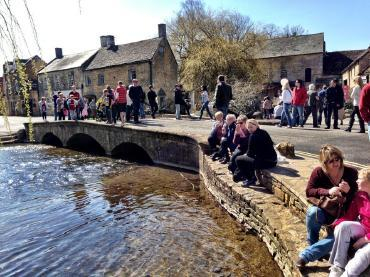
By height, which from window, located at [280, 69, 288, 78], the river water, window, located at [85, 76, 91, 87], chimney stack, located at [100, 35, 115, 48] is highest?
chimney stack, located at [100, 35, 115, 48]

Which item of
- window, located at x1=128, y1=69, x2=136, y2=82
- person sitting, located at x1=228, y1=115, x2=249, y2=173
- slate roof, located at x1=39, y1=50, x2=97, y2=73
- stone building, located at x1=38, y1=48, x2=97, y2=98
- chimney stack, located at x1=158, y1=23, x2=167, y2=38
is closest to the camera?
person sitting, located at x1=228, y1=115, x2=249, y2=173

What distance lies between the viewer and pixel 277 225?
17.8ft

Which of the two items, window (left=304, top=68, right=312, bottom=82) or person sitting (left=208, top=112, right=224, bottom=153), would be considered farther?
window (left=304, top=68, right=312, bottom=82)

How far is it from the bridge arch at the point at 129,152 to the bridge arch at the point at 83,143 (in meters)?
3.30

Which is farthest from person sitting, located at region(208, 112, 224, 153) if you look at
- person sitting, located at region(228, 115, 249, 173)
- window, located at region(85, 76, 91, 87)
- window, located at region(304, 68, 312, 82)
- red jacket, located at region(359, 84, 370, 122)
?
window, located at region(304, 68, 312, 82)

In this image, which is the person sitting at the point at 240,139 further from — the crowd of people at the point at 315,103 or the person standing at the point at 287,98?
the person standing at the point at 287,98

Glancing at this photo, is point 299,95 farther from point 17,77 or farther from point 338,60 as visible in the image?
point 338,60

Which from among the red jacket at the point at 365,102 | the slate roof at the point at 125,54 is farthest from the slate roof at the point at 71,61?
the red jacket at the point at 365,102

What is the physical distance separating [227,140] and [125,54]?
33.0m

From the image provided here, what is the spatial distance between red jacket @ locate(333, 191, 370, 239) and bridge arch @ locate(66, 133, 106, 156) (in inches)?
712

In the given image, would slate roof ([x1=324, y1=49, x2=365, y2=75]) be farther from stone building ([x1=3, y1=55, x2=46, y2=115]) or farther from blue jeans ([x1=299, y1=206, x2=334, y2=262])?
stone building ([x1=3, y1=55, x2=46, y2=115])

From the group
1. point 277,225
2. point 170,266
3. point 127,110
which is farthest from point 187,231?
point 127,110

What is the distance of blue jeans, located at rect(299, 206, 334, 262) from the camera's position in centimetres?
407

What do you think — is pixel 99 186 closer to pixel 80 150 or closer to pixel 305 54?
pixel 80 150
